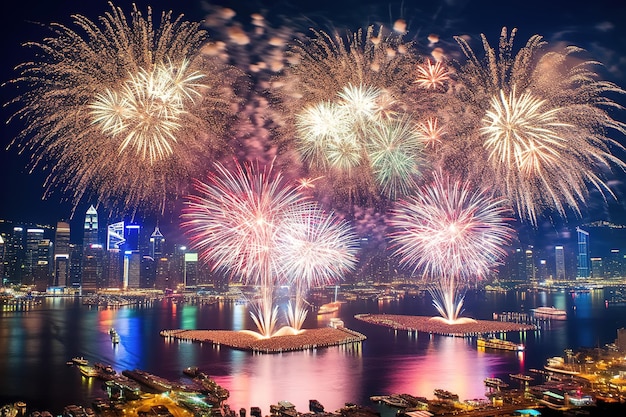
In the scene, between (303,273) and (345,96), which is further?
(303,273)

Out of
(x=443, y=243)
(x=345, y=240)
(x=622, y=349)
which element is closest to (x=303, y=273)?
(x=345, y=240)

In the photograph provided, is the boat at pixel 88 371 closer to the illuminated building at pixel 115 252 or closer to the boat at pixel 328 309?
Answer: the boat at pixel 328 309

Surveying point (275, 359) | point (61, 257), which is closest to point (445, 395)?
point (275, 359)

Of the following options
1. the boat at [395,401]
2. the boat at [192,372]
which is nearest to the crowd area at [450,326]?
the boat at [395,401]

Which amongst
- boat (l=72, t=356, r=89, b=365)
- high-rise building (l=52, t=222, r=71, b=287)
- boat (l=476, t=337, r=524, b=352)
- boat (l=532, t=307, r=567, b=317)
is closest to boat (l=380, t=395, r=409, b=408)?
boat (l=476, t=337, r=524, b=352)

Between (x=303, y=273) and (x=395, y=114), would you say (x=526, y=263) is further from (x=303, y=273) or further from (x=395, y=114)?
(x=395, y=114)

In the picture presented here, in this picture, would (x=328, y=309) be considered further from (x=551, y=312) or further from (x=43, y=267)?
(x=43, y=267)

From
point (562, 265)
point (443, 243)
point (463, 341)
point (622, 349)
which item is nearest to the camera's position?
point (622, 349)
